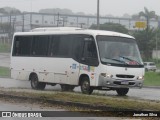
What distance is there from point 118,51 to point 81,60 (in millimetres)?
1880

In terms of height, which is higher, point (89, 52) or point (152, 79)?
point (89, 52)

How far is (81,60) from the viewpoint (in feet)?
74.6

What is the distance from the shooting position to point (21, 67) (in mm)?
27562

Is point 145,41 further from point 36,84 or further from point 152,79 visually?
point 36,84

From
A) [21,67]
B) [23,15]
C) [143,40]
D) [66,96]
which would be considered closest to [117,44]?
[66,96]

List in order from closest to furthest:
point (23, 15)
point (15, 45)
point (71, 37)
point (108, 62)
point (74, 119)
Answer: point (74, 119) < point (108, 62) < point (71, 37) < point (15, 45) < point (23, 15)

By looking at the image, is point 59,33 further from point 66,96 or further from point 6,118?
point 6,118

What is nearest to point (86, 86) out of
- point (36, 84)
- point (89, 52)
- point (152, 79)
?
point (89, 52)

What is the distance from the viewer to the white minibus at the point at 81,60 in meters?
21.5

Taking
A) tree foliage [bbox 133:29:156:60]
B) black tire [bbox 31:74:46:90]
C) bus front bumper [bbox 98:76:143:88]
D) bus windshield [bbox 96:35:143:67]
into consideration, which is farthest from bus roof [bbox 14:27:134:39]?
tree foliage [bbox 133:29:156:60]

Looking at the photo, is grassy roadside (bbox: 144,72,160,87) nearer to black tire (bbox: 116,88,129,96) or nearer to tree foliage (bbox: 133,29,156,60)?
black tire (bbox: 116,88,129,96)

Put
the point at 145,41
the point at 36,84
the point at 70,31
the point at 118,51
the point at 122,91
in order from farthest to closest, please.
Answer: the point at 145,41, the point at 36,84, the point at 70,31, the point at 122,91, the point at 118,51

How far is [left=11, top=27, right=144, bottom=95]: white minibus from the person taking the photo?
21469 mm

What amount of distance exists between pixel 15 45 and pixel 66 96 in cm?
1076
